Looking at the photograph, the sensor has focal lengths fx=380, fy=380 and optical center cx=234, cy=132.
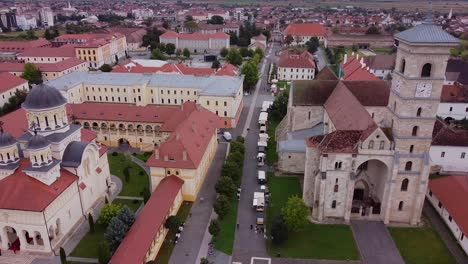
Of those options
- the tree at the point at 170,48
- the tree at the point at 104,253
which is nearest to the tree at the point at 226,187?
the tree at the point at 104,253

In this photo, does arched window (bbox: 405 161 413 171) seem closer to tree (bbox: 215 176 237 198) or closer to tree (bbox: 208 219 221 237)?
tree (bbox: 215 176 237 198)

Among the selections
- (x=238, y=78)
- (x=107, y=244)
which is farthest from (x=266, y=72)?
(x=107, y=244)

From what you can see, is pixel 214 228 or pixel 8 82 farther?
pixel 8 82

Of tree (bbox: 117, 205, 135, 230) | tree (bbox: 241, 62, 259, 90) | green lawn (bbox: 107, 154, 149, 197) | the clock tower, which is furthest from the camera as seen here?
tree (bbox: 241, 62, 259, 90)

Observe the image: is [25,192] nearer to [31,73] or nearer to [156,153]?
[156,153]

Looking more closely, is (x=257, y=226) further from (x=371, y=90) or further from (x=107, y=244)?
(x=371, y=90)

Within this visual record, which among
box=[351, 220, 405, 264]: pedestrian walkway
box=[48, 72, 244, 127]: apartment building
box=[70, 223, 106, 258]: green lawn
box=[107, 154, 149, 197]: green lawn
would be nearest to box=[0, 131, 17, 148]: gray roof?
box=[70, 223, 106, 258]: green lawn

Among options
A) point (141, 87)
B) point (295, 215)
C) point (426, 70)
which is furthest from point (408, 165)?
point (141, 87)
